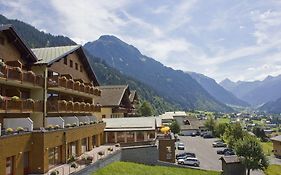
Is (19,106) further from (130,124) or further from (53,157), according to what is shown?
(130,124)

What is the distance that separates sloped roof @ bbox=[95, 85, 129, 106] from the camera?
72500 millimetres

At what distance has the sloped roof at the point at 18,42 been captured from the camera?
3122 centimetres

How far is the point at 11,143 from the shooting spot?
26203mm

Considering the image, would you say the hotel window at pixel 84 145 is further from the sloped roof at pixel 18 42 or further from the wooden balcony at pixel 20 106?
the sloped roof at pixel 18 42

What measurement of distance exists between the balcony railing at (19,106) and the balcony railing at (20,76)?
5.40ft

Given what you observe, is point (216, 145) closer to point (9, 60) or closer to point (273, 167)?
point (273, 167)

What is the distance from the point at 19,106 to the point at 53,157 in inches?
269

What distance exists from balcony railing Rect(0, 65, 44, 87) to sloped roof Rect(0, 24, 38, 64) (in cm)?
266

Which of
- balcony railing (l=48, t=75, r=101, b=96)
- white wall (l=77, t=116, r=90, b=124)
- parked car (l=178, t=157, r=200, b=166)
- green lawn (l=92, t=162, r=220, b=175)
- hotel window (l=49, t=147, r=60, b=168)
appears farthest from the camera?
parked car (l=178, t=157, r=200, b=166)

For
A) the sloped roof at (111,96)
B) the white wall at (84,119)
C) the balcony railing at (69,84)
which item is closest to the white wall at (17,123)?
the balcony railing at (69,84)

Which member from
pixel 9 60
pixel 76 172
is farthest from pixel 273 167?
pixel 9 60

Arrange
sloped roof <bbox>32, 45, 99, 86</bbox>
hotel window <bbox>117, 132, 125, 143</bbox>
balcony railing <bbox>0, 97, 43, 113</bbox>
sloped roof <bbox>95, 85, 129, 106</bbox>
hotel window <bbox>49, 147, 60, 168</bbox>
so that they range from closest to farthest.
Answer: balcony railing <bbox>0, 97, 43, 113</bbox>
hotel window <bbox>49, 147, 60, 168</bbox>
sloped roof <bbox>32, 45, 99, 86</bbox>
hotel window <bbox>117, 132, 125, 143</bbox>
sloped roof <bbox>95, 85, 129, 106</bbox>

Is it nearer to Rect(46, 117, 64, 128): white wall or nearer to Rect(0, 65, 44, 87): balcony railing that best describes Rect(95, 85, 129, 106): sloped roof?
Rect(46, 117, 64, 128): white wall

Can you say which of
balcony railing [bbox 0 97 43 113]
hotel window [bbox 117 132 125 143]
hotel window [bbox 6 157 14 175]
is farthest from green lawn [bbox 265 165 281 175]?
hotel window [bbox 6 157 14 175]
